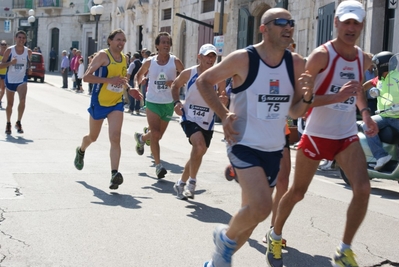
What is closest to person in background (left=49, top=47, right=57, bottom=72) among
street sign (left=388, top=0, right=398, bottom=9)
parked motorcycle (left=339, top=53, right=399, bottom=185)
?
street sign (left=388, top=0, right=398, bottom=9)

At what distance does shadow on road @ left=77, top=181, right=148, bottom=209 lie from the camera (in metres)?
7.66

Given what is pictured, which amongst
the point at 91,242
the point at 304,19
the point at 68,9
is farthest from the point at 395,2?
the point at 68,9

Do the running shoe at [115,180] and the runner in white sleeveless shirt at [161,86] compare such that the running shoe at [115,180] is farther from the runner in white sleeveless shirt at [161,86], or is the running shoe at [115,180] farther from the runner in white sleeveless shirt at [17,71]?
the runner in white sleeveless shirt at [17,71]

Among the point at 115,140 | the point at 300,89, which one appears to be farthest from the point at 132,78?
the point at 300,89

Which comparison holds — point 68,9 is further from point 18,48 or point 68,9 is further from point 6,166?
point 6,166

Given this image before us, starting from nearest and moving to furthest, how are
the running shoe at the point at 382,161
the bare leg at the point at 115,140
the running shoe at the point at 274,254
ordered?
1. the running shoe at the point at 274,254
2. the bare leg at the point at 115,140
3. the running shoe at the point at 382,161

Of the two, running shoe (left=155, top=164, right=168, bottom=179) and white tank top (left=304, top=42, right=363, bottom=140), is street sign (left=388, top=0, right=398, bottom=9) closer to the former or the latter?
running shoe (left=155, top=164, right=168, bottom=179)

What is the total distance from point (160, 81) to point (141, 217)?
345cm

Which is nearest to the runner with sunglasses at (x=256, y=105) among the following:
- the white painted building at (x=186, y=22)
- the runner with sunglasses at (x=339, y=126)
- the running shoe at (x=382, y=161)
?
the runner with sunglasses at (x=339, y=126)

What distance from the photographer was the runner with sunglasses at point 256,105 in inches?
187

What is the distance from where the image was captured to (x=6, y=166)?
32.4ft

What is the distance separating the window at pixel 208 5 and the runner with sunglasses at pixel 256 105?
27.0m

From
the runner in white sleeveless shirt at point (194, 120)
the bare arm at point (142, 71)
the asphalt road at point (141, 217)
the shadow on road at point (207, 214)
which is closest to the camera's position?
the asphalt road at point (141, 217)

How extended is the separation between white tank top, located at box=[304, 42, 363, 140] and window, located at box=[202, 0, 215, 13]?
87.1 ft
